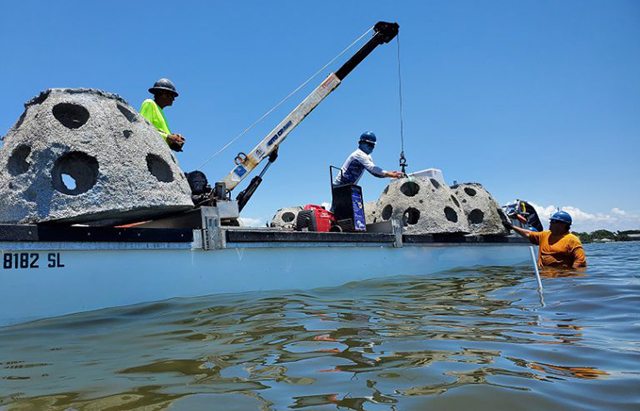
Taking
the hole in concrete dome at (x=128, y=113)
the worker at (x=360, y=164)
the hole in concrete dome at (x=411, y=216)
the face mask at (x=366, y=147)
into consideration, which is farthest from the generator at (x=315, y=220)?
the hole in concrete dome at (x=128, y=113)

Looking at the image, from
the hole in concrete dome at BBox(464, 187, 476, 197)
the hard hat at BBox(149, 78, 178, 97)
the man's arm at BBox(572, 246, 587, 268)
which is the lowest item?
the man's arm at BBox(572, 246, 587, 268)

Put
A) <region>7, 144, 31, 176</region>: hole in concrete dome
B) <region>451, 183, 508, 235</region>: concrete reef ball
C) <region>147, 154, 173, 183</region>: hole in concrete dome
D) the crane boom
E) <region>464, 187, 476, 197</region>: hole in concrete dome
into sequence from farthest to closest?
<region>464, 187, 476, 197</region>: hole in concrete dome → <region>451, 183, 508, 235</region>: concrete reef ball → the crane boom → <region>147, 154, 173, 183</region>: hole in concrete dome → <region>7, 144, 31, 176</region>: hole in concrete dome

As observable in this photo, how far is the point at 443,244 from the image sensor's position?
32.2 ft

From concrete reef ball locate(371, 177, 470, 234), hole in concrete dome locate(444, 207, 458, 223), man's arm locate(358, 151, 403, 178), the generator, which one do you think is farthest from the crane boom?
hole in concrete dome locate(444, 207, 458, 223)

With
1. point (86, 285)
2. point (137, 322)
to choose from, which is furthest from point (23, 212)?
point (137, 322)

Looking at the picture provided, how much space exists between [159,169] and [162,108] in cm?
199

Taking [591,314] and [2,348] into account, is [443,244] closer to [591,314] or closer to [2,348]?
[591,314]

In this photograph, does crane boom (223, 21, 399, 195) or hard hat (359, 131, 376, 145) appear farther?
crane boom (223, 21, 399, 195)

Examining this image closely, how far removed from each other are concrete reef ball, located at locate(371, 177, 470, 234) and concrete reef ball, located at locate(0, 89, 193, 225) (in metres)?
5.68

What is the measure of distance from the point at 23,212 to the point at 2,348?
1584 mm

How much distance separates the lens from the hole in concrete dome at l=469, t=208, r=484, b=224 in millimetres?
11930

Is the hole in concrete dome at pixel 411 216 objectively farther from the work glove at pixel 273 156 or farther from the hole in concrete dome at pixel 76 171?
the hole in concrete dome at pixel 76 171

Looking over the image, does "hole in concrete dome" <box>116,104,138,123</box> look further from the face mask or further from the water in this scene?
the face mask

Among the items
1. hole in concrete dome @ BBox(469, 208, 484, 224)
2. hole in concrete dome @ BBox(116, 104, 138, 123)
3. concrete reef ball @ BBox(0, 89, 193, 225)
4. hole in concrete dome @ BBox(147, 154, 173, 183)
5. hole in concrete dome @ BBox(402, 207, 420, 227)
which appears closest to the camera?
concrete reef ball @ BBox(0, 89, 193, 225)
